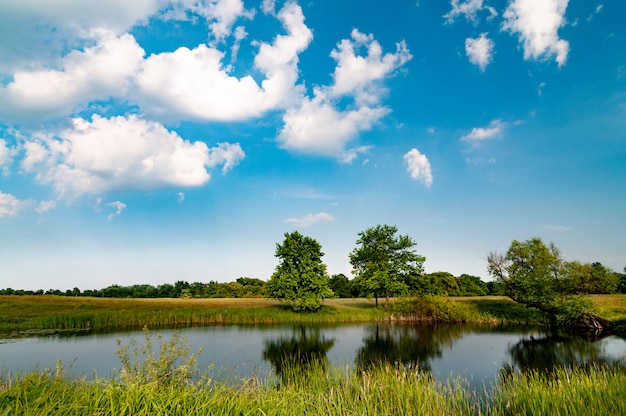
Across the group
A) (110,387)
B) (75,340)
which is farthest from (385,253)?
(110,387)

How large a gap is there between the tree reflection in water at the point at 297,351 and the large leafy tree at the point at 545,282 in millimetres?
27752

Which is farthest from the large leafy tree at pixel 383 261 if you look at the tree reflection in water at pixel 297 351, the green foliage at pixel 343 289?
the green foliage at pixel 343 289

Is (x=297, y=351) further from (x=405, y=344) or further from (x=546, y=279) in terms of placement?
(x=546, y=279)

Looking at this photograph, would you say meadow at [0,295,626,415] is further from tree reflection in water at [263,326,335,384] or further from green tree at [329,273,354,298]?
green tree at [329,273,354,298]

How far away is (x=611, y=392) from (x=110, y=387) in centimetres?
1313

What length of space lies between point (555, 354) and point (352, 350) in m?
15.0

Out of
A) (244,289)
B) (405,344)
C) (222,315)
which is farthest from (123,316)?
(244,289)

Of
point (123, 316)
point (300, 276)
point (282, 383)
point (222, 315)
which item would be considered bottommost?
point (222, 315)

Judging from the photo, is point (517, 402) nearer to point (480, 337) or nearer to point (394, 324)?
point (480, 337)

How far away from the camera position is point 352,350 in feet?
82.6

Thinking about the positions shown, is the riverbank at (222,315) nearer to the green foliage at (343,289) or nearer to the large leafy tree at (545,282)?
the large leafy tree at (545,282)

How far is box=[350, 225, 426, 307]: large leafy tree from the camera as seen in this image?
49.6m

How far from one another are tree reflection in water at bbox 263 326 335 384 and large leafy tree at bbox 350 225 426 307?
17.0 meters

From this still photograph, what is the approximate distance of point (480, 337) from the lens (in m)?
32.8
